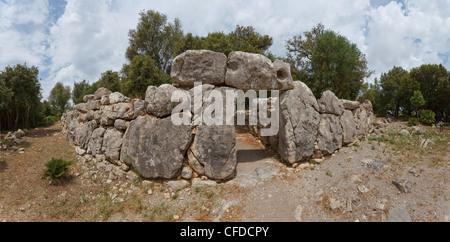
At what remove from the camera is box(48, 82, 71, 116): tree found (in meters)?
34.9

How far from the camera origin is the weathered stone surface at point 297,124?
9.29 meters

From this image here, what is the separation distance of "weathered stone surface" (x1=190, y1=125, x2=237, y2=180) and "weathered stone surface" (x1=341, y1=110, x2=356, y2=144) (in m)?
6.13

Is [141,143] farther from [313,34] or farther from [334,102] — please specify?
[313,34]

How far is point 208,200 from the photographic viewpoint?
7551 millimetres

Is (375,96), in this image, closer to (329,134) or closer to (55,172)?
(329,134)

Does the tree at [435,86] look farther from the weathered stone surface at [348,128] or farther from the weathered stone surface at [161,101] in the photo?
the weathered stone surface at [161,101]

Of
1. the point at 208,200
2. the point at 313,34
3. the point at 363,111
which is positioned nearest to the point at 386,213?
the point at 208,200

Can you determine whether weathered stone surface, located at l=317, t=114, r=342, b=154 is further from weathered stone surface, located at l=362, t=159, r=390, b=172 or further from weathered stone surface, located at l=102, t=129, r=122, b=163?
weathered stone surface, located at l=102, t=129, r=122, b=163

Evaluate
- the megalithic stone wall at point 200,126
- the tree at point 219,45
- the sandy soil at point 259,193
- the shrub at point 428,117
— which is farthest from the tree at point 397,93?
the tree at point 219,45

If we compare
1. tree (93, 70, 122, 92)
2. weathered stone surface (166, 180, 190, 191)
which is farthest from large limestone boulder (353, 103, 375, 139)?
tree (93, 70, 122, 92)

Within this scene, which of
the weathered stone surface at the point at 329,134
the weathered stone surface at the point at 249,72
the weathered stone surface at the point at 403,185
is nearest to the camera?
the weathered stone surface at the point at 403,185

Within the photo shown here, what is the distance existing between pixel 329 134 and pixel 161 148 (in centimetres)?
767

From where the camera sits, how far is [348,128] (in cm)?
1046

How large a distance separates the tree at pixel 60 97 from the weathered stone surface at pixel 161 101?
34500 mm
